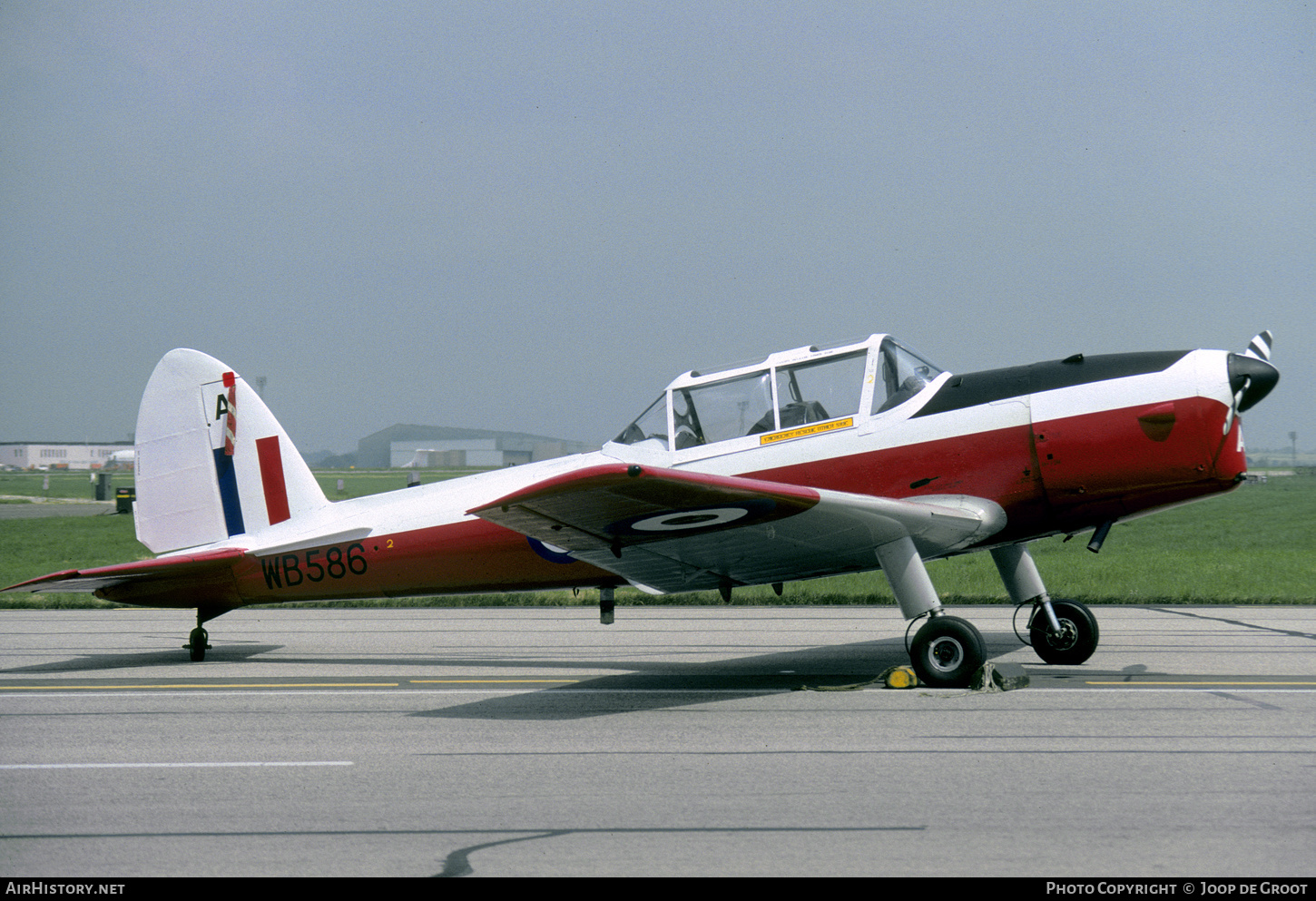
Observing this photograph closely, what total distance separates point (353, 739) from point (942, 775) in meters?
3.49

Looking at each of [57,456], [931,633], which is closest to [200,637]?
[931,633]

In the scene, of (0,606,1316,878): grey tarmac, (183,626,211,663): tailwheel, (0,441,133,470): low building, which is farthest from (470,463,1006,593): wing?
(0,441,133,470): low building

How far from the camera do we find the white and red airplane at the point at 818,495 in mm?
7383

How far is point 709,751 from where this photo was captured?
5.81 metres

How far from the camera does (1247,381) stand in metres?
7.74

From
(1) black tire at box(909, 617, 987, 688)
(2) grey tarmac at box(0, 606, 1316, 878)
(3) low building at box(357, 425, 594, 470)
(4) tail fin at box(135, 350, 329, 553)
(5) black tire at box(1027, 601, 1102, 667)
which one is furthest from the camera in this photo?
(3) low building at box(357, 425, 594, 470)

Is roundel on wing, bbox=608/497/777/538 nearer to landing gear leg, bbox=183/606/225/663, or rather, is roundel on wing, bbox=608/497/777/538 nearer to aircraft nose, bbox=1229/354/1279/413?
aircraft nose, bbox=1229/354/1279/413

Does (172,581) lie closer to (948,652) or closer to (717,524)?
(717,524)

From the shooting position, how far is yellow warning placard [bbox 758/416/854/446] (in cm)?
840

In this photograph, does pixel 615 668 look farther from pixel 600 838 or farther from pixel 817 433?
pixel 600 838

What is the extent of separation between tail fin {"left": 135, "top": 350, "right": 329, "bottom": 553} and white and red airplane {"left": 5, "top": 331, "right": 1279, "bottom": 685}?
15.7 inches

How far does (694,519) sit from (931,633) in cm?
202

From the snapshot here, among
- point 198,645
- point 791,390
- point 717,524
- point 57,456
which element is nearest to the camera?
point 717,524

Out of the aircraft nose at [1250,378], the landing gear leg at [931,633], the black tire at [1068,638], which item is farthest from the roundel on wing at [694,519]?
the aircraft nose at [1250,378]
